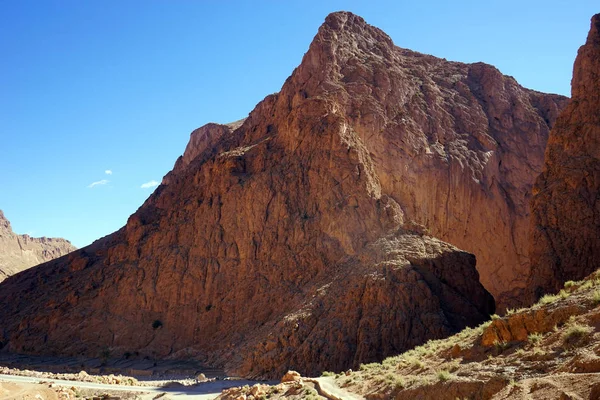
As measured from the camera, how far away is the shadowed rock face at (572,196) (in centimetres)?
3834

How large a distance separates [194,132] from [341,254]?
61.6 metres

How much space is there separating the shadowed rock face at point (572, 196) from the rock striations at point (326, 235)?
8.05 m

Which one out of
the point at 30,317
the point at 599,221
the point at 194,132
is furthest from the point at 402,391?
the point at 194,132

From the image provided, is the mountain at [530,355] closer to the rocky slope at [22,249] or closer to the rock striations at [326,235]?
the rock striations at [326,235]

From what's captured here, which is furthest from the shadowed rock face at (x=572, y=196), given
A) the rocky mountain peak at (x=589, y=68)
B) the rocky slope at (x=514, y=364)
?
the rocky slope at (x=514, y=364)

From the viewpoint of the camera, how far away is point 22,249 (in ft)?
497

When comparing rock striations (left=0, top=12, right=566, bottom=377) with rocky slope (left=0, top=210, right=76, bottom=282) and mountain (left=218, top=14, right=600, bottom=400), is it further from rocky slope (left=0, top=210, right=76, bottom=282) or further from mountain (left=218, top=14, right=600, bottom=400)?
rocky slope (left=0, top=210, right=76, bottom=282)

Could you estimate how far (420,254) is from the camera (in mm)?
48375

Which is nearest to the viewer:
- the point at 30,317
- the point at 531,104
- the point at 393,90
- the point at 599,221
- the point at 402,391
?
the point at 402,391

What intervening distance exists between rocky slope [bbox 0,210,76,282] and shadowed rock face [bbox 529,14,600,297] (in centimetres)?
11418

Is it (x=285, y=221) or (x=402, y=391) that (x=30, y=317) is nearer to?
(x=285, y=221)

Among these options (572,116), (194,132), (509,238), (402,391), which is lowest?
(402,391)

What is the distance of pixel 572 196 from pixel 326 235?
21439 millimetres

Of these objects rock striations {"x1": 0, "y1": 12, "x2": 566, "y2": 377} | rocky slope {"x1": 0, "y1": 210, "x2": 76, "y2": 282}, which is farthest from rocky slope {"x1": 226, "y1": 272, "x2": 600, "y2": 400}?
rocky slope {"x1": 0, "y1": 210, "x2": 76, "y2": 282}
